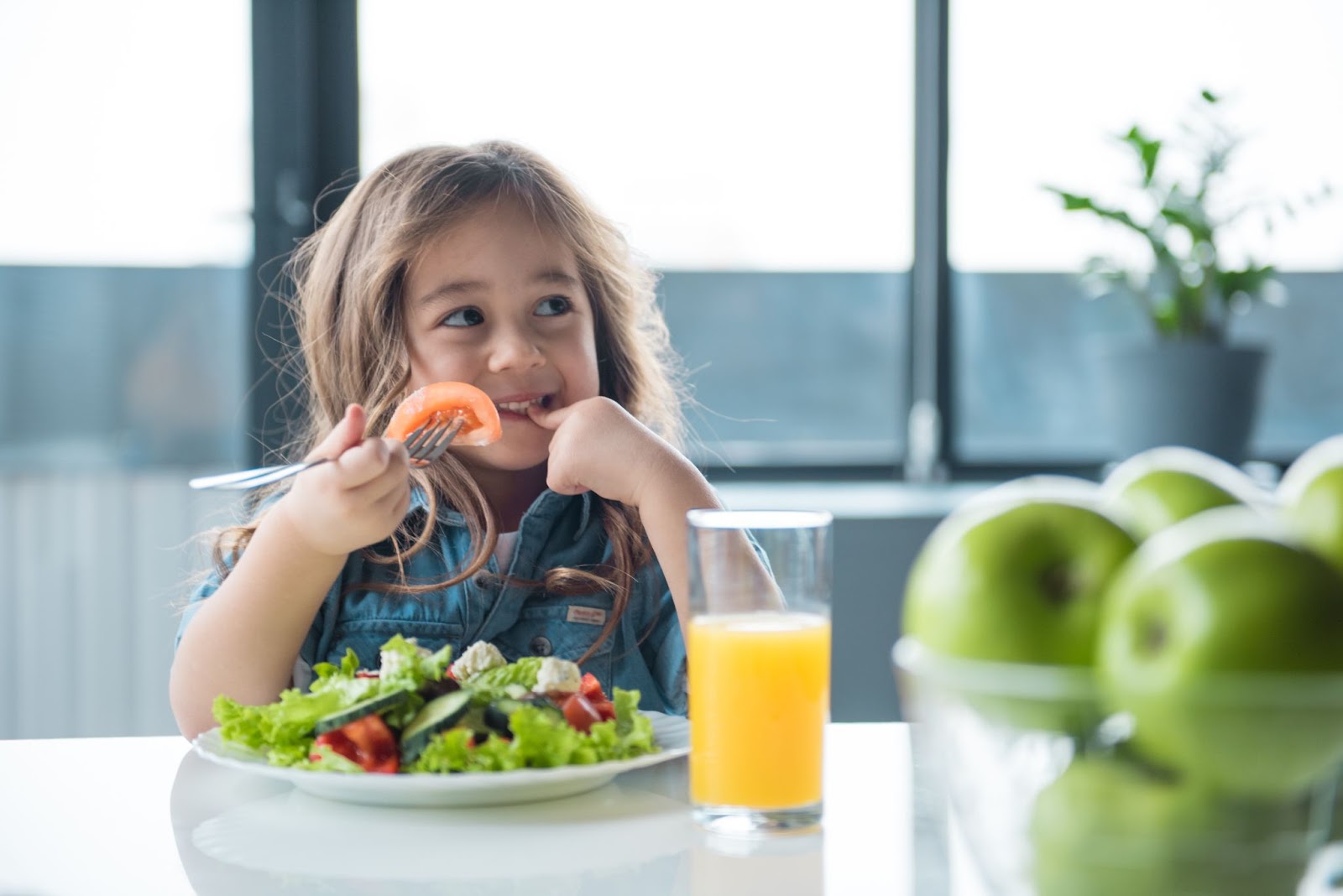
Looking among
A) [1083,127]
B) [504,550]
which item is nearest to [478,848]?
[504,550]

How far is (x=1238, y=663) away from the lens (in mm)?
454

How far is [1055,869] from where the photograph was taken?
0.51 metres

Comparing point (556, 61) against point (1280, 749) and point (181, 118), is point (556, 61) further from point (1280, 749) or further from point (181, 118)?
point (1280, 749)

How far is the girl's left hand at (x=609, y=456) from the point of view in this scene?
1310mm

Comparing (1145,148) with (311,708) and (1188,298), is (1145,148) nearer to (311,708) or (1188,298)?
(1188,298)

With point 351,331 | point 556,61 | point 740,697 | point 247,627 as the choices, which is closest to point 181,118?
point 556,61

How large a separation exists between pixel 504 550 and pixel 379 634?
198mm

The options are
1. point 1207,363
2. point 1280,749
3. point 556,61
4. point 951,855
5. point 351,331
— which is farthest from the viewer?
point 556,61

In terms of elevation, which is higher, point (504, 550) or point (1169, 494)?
point (1169, 494)

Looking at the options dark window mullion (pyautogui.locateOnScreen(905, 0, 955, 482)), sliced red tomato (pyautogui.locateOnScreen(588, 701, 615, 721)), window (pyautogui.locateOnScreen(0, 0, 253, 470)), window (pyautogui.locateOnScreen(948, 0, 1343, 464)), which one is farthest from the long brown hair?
window (pyautogui.locateOnScreen(948, 0, 1343, 464))

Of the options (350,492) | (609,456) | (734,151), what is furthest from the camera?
(734,151)

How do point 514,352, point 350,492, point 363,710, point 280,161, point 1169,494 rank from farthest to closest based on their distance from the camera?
point 280,161 → point 514,352 → point 350,492 → point 363,710 → point 1169,494

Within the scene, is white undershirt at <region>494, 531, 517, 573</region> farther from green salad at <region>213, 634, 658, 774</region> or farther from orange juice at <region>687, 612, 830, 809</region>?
orange juice at <region>687, 612, 830, 809</region>

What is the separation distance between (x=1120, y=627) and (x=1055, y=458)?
2735 mm
